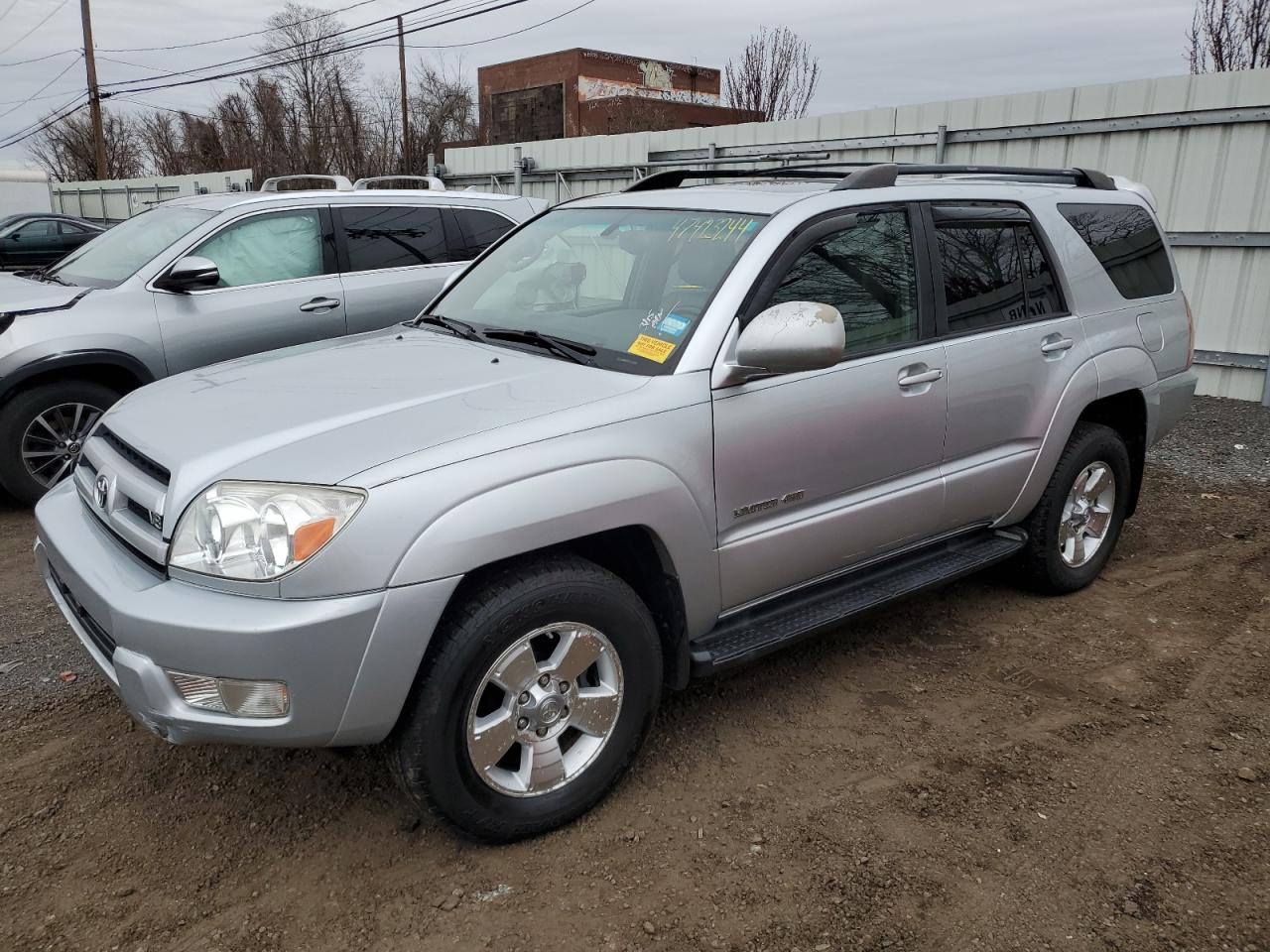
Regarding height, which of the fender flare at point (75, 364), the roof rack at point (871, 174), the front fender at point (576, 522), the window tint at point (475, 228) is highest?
the roof rack at point (871, 174)

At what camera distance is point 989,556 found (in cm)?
398

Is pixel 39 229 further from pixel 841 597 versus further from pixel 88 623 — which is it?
pixel 841 597

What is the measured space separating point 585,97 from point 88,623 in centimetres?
3896

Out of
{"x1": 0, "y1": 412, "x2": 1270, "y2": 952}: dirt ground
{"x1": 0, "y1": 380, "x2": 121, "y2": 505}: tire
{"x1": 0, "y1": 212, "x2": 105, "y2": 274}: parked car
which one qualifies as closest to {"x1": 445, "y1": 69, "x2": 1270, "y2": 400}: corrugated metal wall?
{"x1": 0, "y1": 412, "x2": 1270, "y2": 952}: dirt ground

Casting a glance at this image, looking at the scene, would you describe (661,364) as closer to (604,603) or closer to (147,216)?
(604,603)

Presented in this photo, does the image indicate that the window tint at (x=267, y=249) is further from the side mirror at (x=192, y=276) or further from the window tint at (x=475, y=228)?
the window tint at (x=475, y=228)

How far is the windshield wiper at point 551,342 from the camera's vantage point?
124 inches

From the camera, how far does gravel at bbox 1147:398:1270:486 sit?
668cm

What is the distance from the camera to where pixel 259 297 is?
6.02 meters

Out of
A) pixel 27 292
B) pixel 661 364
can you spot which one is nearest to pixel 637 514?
pixel 661 364

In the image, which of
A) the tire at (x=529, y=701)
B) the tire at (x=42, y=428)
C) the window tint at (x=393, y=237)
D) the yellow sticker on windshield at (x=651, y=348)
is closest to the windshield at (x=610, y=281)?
the yellow sticker on windshield at (x=651, y=348)

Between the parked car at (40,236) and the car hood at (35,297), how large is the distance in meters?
11.8

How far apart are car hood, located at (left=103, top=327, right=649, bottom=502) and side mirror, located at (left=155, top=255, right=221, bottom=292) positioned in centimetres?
243

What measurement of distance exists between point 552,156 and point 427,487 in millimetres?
11628
